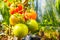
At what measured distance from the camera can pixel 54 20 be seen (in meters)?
1.20

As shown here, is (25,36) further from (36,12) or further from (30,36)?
(36,12)

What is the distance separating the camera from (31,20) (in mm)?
1237

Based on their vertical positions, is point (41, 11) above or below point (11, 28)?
above

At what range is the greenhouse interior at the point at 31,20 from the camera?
121cm

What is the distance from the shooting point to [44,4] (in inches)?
48.8

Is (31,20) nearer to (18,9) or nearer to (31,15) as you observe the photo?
(31,15)

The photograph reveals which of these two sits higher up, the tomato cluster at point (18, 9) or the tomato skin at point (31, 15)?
the tomato cluster at point (18, 9)

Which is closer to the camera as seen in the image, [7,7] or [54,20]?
[54,20]

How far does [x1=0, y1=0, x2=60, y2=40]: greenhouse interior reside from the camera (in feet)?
3.96

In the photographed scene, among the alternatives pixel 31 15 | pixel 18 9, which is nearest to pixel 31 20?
pixel 31 15

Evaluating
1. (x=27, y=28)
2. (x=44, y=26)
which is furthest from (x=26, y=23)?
(x=44, y=26)

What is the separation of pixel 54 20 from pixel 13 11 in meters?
0.34

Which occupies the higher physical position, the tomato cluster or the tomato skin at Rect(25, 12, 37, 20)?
the tomato cluster

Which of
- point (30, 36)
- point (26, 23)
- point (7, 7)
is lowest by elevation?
point (30, 36)
